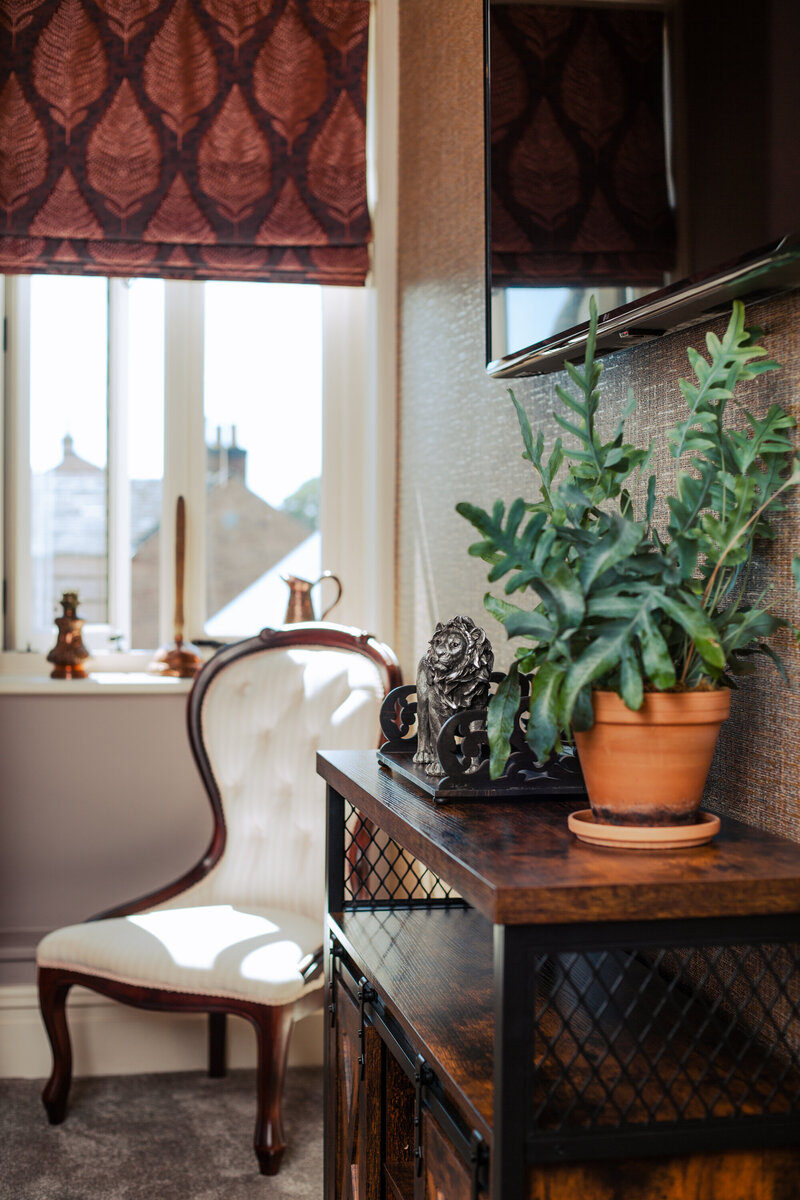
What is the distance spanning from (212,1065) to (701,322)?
2.21m

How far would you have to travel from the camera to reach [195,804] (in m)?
2.94

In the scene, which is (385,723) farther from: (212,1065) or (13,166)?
(13,166)

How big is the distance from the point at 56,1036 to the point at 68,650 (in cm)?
93

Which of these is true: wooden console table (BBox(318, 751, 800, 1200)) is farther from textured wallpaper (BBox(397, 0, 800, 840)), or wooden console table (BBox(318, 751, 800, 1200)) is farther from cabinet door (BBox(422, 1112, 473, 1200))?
textured wallpaper (BBox(397, 0, 800, 840))

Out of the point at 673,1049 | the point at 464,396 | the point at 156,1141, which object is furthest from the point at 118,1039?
the point at 673,1049

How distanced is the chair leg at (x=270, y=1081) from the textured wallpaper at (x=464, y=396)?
2.68 ft

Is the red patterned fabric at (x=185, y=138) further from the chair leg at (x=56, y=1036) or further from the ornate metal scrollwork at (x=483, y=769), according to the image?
the ornate metal scrollwork at (x=483, y=769)

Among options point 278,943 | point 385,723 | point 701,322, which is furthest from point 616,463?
point 278,943

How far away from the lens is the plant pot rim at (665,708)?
95 centimetres

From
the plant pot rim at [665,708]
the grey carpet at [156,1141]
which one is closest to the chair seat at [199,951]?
the grey carpet at [156,1141]

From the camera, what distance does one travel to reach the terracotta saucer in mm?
977

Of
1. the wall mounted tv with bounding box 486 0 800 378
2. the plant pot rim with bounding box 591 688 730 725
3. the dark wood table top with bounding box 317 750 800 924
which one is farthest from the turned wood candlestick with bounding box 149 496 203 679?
the plant pot rim with bounding box 591 688 730 725

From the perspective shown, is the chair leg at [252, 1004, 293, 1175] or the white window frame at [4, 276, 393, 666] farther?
the white window frame at [4, 276, 393, 666]

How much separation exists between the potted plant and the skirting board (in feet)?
6.67
